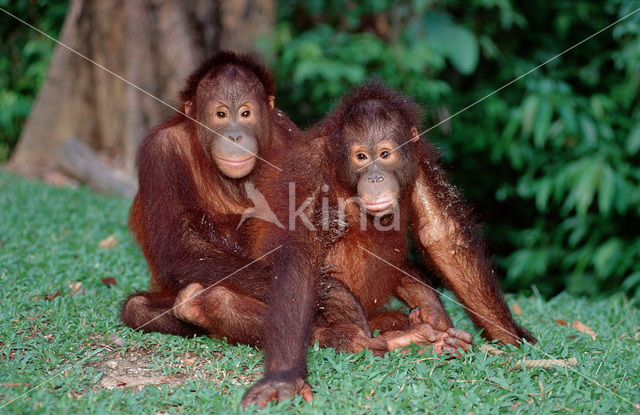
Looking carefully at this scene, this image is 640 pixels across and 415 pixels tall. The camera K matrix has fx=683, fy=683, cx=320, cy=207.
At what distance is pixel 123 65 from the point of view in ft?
25.1

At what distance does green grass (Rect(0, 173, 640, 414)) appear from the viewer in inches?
99.1

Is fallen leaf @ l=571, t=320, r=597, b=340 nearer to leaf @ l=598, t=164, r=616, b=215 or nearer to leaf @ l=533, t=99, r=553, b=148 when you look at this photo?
leaf @ l=598, t=164, r=616, b=215

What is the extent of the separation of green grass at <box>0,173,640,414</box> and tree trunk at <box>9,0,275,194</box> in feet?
10.4

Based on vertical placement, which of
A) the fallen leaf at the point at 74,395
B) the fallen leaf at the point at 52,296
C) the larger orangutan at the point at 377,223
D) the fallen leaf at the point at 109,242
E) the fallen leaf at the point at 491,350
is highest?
the larger orangutan at the point at 377,223

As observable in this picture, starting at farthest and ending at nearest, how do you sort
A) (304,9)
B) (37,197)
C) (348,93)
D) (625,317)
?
(304,9)
(37,197)
(625,317)
(348,93)

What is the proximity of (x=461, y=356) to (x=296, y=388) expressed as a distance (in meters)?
0.84

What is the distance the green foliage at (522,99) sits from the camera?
6.08 m

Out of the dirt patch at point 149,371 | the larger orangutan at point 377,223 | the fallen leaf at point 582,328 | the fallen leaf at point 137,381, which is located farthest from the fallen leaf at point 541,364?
the fallen leaf at point 137,381

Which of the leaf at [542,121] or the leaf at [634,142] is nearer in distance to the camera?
the leaf at [634,142]

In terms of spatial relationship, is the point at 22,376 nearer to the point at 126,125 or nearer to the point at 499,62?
the point at 126,125

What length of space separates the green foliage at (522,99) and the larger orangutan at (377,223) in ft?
8.11

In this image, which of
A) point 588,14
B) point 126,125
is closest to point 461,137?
point 588,14

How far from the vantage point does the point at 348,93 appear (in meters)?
3.43

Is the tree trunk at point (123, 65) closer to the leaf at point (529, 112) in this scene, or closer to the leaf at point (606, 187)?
the leaf at point (529, 112)
